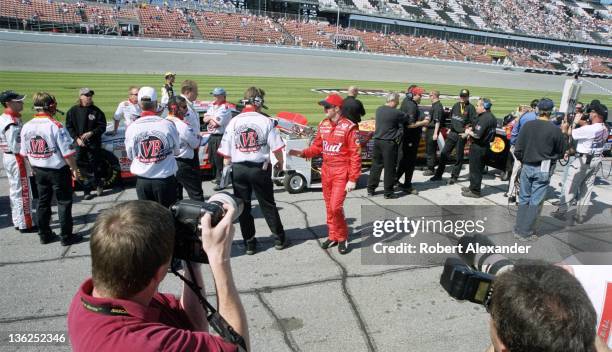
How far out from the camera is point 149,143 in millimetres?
4602

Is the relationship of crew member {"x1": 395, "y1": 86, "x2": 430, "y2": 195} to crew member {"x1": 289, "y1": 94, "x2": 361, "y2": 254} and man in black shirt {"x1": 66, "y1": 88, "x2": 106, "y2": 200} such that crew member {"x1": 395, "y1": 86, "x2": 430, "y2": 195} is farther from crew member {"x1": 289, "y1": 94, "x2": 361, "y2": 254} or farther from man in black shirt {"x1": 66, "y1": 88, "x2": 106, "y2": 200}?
man in black shirt {"x1": 66, "y1": 88, "x2": 106, "y2": 200}

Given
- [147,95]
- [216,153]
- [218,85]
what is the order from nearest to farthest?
[147,95], [216,153], [218,85]

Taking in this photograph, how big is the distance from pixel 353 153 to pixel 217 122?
3.53m

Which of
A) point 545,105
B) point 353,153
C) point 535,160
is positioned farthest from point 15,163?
point 545,105

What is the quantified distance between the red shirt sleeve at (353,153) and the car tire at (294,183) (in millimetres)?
2432

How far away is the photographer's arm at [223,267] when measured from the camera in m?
1.61

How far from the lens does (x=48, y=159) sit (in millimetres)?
5109

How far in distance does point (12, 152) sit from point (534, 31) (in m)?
79.8

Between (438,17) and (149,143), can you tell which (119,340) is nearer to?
(149,143)

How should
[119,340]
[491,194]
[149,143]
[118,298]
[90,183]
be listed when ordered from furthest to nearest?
[491,194] < [90,183] < [149,143] < [118,298] < [119,340]

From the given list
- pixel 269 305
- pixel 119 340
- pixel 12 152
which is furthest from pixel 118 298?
pixel 12 152

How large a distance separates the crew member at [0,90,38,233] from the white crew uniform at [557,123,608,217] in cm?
832

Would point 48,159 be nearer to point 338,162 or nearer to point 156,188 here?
point 156,188

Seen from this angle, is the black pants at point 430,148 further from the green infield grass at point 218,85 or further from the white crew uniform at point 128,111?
the white crew uniform at point 128,111
